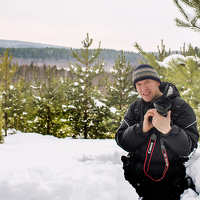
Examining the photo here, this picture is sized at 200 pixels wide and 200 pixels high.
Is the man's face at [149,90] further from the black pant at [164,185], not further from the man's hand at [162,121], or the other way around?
the black pant at [164,185]

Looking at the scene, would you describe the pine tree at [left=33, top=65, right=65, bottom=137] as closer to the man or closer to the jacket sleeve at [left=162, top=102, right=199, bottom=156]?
the man

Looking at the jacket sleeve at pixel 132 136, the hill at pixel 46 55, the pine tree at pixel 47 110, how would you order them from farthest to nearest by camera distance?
1. the hill at pixel 46 55
2. the pine tree at pixel 47 110
3. the jacket sleeve at pixel 132 136

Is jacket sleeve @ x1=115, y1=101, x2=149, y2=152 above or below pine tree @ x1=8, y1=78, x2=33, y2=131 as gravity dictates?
above

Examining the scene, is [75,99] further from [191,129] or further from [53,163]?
[191,129]

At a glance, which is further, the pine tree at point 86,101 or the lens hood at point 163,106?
the pine tree at point 86,101

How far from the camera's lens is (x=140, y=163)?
1759 mm

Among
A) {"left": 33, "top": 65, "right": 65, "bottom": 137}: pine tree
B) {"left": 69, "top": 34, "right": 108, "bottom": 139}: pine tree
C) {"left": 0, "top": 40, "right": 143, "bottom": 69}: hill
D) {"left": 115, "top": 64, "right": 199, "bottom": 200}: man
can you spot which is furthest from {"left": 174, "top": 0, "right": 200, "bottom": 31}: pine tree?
{"left": 0, "top": 40, "right": 143, "bottom": 69}: hill

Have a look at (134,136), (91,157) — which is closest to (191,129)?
(134,136)

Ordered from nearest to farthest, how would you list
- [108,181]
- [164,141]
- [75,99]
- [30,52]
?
[164,141] < [108,181] < [75,99] < [30,52]

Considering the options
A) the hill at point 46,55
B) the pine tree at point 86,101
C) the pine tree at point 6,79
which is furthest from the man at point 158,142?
the hill at point 46,55

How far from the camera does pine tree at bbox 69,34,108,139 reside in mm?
9391

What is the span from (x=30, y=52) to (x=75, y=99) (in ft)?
261

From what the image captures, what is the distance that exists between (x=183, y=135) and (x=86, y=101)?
27.8ft

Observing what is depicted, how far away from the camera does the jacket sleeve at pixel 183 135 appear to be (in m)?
1.48
